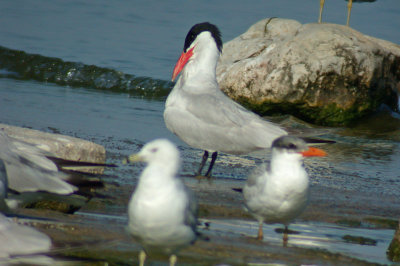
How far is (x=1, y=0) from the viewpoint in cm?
2328

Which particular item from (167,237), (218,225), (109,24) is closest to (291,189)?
(218,225)

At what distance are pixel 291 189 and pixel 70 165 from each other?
1415 millimetres

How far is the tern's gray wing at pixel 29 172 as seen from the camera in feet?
13.5

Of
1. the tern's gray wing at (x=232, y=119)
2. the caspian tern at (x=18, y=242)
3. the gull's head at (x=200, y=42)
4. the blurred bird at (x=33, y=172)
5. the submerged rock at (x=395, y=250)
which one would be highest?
the gull's head at (x=200, y=42)

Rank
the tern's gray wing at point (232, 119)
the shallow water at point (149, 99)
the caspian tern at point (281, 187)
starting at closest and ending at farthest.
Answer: the caspian tern at point (281, 187) → the tern's gray wing at point (232, 119) → the shallow water at point (149, 99)

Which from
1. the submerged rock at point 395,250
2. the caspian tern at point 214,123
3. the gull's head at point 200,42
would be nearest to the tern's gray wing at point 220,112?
the caspian tern at point 214,123

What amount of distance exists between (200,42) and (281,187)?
132 inches

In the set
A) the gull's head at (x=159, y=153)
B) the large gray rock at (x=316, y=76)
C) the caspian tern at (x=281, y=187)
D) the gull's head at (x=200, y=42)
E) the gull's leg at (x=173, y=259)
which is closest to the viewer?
the gull's head at (x=159, y=153)

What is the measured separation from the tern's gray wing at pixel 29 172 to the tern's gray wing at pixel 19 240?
0.74m

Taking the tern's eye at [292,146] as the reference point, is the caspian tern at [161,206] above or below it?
below

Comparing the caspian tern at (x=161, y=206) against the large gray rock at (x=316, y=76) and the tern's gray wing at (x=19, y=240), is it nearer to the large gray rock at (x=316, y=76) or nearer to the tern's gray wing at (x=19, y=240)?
the tern's gray wing at (x=19, y=240)

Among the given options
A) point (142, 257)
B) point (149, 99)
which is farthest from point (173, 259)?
point (149, 99)

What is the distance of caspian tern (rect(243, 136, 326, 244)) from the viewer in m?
4.26

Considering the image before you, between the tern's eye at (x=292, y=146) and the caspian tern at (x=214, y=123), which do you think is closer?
the tern's eye at (x=292, y=146)
